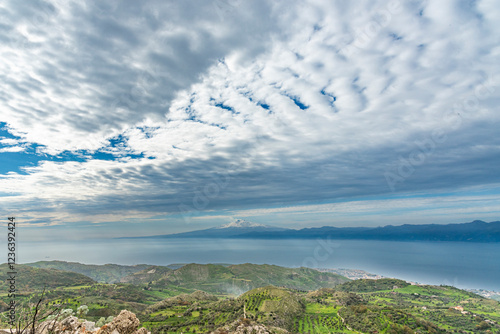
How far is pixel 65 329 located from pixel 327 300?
106 m

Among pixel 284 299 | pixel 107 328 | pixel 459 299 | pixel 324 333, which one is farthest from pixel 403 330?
pixel 459 299

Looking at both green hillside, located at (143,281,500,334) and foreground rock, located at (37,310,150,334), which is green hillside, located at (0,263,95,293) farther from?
foreground rock, located at (37,310,150,334)

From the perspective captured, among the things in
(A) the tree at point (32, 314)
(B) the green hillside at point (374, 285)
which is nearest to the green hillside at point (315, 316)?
(A) the tree at point (32, 314)

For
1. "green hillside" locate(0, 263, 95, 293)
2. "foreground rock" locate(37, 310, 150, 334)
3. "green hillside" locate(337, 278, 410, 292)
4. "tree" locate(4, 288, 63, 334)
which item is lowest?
"green hillside" locate(337, 278, 410, 292)

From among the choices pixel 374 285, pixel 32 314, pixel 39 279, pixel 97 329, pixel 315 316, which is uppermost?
pixel 32 314

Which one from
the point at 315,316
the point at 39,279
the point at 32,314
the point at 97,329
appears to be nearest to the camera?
Answer: the point at 32,314

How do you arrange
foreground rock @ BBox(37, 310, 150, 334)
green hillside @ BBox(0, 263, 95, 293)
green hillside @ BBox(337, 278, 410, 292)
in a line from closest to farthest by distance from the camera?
foreground rock @ BBox(37, 310, 150, 334) → green hillside @ BBox(0, 263, 95, 293) → green hillside @ BBox(337, 278, 410, 292)

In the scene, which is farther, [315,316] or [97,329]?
[315,316]

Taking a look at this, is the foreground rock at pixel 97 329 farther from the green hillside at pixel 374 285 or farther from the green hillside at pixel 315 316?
the green hillside at pixel 374 285

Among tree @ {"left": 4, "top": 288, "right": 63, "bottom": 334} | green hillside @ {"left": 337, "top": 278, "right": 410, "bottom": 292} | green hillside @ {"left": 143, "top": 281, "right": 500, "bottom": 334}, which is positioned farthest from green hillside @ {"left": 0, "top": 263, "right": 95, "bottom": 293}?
green hillside @ {"left": 337, "top": 278, "right": 410, "bottom": 292}

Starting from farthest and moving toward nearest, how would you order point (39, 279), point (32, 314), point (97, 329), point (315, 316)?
point (39, 279)
point (315, 316)
point (97, 329)
point (32, 314)

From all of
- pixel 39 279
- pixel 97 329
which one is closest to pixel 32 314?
pixel 97 329

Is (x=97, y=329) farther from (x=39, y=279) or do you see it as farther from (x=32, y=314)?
(x=39, y=279)

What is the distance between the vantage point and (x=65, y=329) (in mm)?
11008
